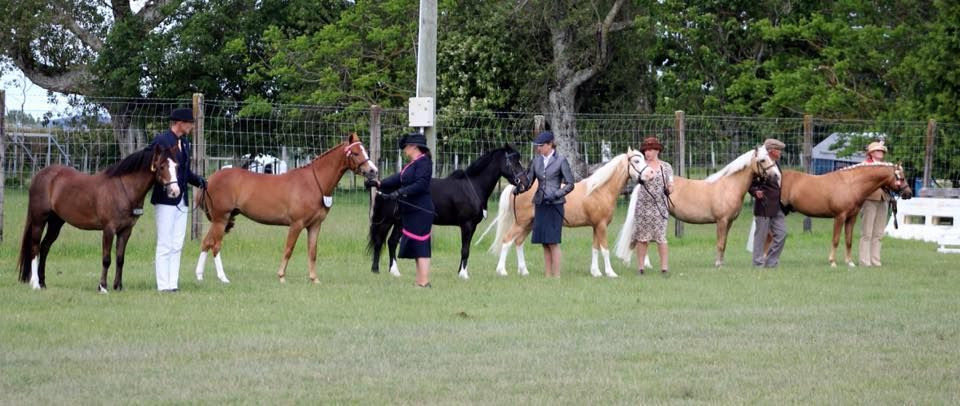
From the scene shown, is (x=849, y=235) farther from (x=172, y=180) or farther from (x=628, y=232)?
(x=172, y=180)

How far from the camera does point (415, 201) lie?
44.6ft

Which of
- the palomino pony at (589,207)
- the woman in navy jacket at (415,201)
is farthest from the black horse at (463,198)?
the woman in navy jacket at (415,201)

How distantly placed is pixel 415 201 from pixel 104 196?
3226mm

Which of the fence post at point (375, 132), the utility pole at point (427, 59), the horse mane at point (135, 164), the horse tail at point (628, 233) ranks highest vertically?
the utility pole at point (427, 59)

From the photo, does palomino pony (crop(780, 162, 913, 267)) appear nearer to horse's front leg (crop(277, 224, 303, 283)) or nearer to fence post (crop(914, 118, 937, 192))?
fence post (crop(914, 118, 937, 192))

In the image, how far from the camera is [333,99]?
129 feet

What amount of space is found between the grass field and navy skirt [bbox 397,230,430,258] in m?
0.40

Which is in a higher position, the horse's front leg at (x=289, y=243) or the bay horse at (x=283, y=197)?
the bay horse at (x=283, y=197)

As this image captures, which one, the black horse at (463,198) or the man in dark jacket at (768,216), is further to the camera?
the man in dark jacket at (768,216)

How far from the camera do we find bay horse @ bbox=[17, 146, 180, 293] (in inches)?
498

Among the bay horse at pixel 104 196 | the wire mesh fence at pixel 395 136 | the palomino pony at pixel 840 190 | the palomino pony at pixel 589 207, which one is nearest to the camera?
the bay horse at pixel 104 196

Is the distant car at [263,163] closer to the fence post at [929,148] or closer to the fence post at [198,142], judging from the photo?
the fence post at [198,142]

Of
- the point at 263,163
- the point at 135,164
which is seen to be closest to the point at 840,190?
the point at 135,164

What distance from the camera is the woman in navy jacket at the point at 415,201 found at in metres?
13.6
